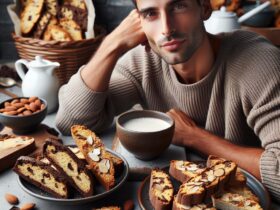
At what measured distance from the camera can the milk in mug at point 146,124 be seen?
3.50 feet

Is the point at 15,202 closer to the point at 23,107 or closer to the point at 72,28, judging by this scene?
the point at 23,107

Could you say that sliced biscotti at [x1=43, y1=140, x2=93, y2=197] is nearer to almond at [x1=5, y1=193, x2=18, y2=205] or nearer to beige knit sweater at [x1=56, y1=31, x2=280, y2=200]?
almond at [x1=5, y1=193, x2=18, y2=205]

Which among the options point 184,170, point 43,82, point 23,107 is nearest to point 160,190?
point 184,170

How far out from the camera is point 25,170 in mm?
935

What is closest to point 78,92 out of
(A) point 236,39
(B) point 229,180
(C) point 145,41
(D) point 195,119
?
(C) point 145,41

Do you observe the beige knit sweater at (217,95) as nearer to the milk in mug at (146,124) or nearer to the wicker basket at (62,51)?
the milk in mug at (146,124)

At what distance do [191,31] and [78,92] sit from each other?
1.29 feet

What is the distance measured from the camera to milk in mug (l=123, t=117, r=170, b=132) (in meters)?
1.07

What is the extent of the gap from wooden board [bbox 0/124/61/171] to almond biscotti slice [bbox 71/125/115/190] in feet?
0.39

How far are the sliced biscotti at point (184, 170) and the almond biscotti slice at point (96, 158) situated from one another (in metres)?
0.13

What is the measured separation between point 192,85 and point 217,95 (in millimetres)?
76

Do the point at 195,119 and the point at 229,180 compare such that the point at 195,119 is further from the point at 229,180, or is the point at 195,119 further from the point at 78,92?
the point at 229,180

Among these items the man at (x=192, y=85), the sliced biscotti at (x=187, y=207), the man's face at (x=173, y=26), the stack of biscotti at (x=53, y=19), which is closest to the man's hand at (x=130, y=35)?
the man at (x=192, y=85)

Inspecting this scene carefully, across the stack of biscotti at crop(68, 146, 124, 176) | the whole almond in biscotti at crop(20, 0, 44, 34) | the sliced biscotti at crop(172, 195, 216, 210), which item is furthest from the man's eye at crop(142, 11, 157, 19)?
the whole almond in biscotti at crop(20, 0, 44, 34)
